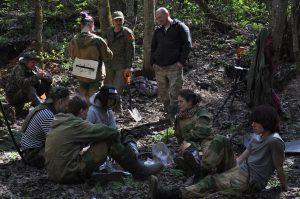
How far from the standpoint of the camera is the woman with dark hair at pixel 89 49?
29.0 ft

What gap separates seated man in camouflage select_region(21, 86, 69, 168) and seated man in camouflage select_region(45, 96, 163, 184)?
0.60m

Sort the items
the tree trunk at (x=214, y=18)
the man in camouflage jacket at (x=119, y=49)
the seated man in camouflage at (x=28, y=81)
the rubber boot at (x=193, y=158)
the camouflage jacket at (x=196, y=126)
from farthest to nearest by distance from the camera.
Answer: the tree trunk at (x=214, y=18)
the man in camouflage jacket at (x=119, y=49)
the seated man in camouflage at (x=28, y=81)
the camouflage jacket at (x=196, y=126)
the rubber boot at (x=193, y=158)

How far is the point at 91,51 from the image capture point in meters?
8.91

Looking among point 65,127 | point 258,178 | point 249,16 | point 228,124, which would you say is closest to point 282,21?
point 228,124

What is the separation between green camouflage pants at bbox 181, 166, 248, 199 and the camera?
5.17m

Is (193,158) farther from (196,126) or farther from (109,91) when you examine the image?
(109,91)

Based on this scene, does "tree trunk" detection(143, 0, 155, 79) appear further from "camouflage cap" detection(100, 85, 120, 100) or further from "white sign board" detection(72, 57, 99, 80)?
"camouflage cap" detection(100, 85, 120, 100)

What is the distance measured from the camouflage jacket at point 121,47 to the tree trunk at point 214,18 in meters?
5.96

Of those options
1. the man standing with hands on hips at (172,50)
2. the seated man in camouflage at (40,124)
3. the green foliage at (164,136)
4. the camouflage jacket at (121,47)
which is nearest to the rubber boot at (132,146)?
the seated man in camouflage at (40,124)

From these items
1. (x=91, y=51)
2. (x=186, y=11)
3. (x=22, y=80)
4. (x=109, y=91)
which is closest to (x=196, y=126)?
(x=109, y=91)

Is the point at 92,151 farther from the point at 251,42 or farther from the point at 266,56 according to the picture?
the point at 251,42

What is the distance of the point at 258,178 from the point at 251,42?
30.7 feet

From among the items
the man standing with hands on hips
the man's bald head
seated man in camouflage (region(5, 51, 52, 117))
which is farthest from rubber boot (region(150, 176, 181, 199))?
seated man in camouflage (region(5, 51, 52, 117))

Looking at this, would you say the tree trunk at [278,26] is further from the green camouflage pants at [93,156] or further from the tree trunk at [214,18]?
the tree trunk at [214,18]
